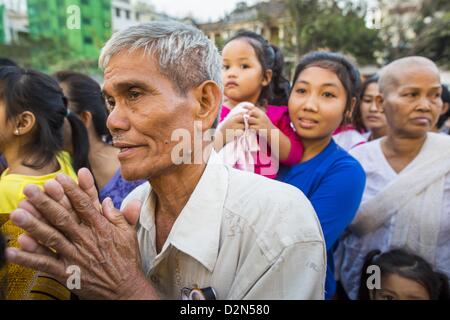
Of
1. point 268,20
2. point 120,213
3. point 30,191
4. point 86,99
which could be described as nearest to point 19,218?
point 30,191

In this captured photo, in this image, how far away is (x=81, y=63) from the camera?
86.1 ft

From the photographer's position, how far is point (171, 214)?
1348 millimetres

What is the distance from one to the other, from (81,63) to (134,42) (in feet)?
91.7

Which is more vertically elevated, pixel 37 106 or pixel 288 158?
pixel 37 106

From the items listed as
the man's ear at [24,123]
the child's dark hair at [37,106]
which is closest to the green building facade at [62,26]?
the child's dark hair at [37,106]

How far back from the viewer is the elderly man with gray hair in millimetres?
1014

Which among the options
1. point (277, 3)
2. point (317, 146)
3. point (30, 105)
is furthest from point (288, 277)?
point (277, 3)

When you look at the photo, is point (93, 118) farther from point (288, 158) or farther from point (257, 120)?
point (288, 158)

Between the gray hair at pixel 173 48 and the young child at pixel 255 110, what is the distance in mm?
618

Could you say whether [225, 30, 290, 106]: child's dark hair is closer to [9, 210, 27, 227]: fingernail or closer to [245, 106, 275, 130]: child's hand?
[245, 106, 275, 130]: child's hand

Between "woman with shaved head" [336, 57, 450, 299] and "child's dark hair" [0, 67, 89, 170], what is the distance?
1.86 metres

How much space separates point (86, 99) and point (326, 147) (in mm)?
1831
